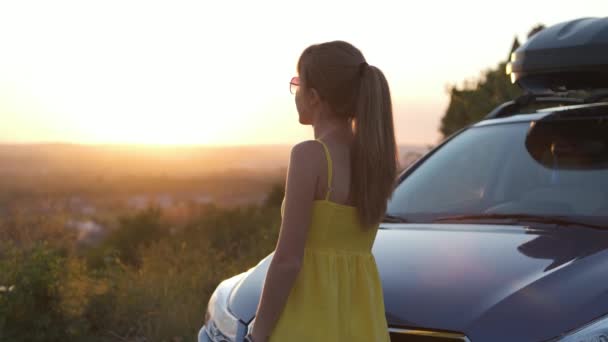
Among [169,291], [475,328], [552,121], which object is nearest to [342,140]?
[475,328]

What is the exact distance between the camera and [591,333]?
3.01 metres

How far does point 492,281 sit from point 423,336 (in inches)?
13.2

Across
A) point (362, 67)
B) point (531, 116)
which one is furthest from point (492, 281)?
point (531, 116)

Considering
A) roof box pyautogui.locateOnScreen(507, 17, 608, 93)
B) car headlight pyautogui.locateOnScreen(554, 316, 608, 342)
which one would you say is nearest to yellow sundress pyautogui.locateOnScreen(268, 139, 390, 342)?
car headlight pyautogui.locateOnScreen(554, 316, 608, 342)

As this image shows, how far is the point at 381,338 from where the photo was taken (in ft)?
9.09

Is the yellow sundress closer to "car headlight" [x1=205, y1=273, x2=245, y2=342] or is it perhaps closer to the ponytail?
the ponytail

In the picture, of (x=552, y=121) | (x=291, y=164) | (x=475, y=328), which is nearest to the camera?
(x=291, y=164)

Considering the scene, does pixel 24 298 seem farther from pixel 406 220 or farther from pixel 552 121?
pixel 552 121

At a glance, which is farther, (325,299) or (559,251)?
(559,251)

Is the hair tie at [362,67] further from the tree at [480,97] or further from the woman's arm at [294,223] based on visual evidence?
the tree at [480,97]

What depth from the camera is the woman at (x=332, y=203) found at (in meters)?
2.63

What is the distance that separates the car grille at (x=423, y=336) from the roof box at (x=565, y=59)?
1.86 meters

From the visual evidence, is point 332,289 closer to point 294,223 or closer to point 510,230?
point 294,223

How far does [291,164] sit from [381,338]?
0.58m
